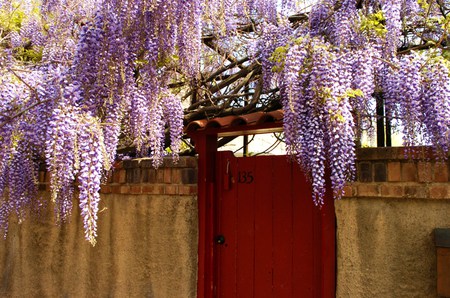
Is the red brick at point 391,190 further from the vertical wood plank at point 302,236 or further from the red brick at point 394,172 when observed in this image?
the vertical wood plank at point 302,236

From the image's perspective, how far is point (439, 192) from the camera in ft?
9.46

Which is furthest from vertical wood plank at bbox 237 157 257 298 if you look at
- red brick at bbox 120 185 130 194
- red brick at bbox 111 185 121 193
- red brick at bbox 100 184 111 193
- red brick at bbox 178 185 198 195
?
red brick at bbox 100 184 111 193

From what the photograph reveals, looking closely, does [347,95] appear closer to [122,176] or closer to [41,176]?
[122,176]

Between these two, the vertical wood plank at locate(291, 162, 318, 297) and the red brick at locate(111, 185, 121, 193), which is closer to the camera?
the vertical wood plank at locate(291, 162, 318, 297)

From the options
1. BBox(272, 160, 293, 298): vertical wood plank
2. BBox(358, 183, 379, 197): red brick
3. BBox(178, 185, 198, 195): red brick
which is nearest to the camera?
BBox(358, 183, 379, 197): red brick

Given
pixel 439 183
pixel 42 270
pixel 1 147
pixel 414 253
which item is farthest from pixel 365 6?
pixel 42 270

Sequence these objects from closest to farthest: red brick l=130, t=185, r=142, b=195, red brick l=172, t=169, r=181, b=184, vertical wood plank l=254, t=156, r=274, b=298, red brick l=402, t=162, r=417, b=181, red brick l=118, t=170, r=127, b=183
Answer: red brick l=402, t=162, r=417, b=181 < vertical wood plank l=254, t=156, r=274, b=298 < red brick l=172, t=169, r=181, b=184 < red brick l=130, t=185, r=142, b=195 < red brick l=118, t=170, r=127, b=183

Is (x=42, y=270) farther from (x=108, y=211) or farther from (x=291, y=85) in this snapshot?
(x=291, y=85)

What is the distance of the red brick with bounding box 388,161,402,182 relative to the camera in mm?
3035

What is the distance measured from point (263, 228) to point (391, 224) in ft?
3.64

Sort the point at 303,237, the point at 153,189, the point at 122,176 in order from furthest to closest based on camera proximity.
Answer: the point at 122,176
the point at 153,189
the point at 303,237

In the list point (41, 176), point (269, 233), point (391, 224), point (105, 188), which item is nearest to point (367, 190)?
point (391, 224)

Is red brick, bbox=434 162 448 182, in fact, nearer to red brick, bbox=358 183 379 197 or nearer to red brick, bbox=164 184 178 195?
red brick, bbox=358 183 379 197

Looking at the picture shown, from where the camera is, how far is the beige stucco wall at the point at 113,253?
415 cm
